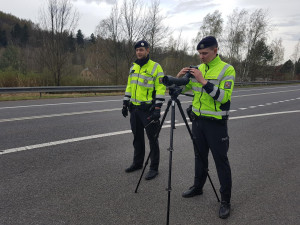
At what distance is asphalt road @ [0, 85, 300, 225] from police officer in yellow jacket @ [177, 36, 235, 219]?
21.2 inches

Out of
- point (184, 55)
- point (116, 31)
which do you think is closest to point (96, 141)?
point (116, 31)

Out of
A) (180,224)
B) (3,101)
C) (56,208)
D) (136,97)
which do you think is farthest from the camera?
(3,101)

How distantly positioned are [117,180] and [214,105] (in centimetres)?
191

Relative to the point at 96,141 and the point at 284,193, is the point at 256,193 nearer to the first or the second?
the point at 284,193

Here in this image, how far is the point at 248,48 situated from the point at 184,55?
49.1ft

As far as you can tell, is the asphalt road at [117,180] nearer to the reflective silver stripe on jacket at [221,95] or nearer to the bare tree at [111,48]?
the reflective silver stripe on jacket at [221,95]

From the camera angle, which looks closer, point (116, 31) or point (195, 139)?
point (195, 139)

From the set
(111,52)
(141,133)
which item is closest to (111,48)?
(111,52)

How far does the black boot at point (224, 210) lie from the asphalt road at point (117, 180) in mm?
59

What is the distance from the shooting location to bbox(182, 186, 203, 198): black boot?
3170 millimetres

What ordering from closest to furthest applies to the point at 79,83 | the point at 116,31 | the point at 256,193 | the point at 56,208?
the point at 56,208 < the point at 256,193 < the point at 79,83 < the point at 116,31

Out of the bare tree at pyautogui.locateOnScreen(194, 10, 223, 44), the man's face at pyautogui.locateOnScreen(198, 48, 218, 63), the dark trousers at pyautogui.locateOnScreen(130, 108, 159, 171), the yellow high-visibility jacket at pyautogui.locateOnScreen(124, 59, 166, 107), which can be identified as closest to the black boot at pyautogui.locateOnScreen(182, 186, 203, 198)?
the dark trousers at pyautogui.locateOnScreen(130, 108, 159, 171)

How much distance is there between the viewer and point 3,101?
10969 millimetres

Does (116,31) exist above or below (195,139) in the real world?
above
